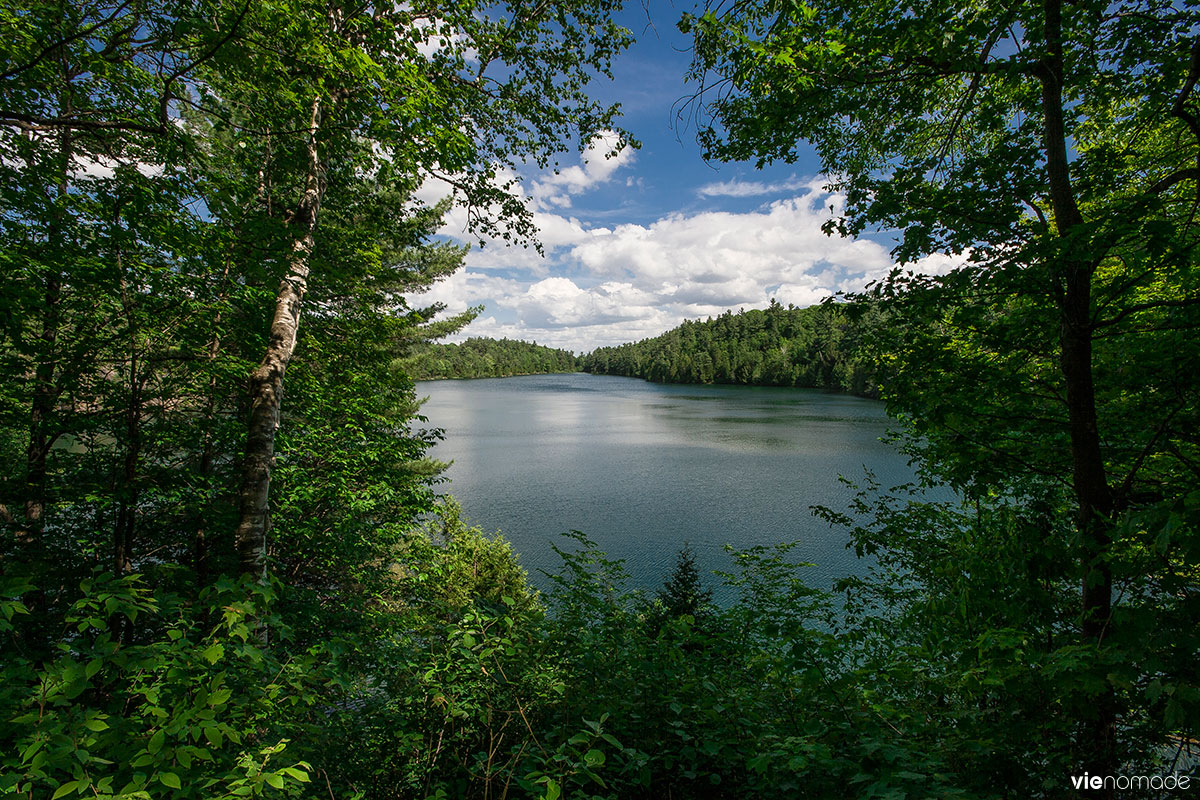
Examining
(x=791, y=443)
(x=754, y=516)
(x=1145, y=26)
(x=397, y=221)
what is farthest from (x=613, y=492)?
(x=1145, y=26)

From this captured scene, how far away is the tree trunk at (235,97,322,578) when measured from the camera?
3.84 m

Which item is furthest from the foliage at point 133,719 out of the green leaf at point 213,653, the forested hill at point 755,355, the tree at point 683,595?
the forested hill at point 755,355

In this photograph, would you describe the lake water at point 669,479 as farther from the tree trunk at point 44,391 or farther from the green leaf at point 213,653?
the green leaf at point 213,653

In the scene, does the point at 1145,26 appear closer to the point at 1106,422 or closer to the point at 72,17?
the point at 1106,422

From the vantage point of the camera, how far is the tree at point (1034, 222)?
7.55 ft

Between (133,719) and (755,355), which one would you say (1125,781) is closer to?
(133,719)

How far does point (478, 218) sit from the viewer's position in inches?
218

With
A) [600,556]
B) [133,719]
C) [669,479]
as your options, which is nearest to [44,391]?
[133,719]

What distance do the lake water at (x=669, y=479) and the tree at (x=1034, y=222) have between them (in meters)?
5.55

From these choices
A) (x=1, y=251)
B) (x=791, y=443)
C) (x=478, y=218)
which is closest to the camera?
(x=1, y=251)

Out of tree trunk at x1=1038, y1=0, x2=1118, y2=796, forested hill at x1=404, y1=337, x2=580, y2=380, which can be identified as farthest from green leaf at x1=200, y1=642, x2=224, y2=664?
forested hill at x1=404, y1=337, x2=580, y2=380

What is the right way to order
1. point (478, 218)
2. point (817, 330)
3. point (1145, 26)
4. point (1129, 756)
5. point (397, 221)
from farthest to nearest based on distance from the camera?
point (817, 330), point (397, 221), point (478, 218), point (1145, 26), point (1129, 756)

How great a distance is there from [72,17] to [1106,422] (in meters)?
7.37

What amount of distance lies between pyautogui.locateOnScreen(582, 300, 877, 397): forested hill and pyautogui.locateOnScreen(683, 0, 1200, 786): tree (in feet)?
212
